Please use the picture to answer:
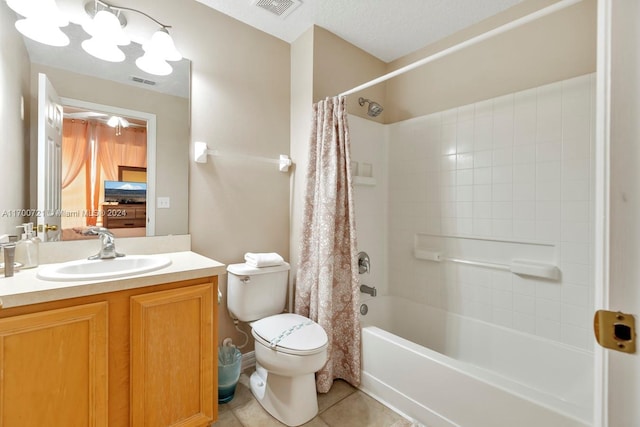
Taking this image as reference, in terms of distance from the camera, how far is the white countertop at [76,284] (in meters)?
0.98

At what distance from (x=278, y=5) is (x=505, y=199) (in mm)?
1947

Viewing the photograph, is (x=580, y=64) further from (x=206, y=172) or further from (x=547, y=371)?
(x=206, y=172)

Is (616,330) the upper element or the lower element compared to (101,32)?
lower

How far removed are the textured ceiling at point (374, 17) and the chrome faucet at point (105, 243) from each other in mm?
1559

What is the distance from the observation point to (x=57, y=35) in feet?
4.52

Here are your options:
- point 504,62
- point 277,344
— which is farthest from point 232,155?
point 504,62

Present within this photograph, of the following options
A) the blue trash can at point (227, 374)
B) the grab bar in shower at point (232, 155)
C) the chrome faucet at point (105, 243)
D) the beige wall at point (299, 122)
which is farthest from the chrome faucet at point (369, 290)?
the chrome faucet at point (105, 243)

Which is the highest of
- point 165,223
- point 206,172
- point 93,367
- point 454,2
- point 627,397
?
point 454,2

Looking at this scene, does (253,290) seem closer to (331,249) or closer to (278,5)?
(331,249)

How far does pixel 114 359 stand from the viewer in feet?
3.77

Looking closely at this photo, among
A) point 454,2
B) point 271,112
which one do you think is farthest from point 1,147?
point 454,2

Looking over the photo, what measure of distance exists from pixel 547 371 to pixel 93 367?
2251mm

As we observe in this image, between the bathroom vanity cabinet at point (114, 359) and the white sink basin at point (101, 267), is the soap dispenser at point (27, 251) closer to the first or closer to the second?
the white sink basin at point (101, 267)

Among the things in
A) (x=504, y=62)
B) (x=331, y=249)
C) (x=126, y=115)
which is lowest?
(x=331, y=249)
